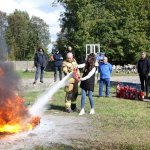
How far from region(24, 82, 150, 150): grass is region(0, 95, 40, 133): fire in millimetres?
1515

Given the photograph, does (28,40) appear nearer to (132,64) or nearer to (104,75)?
(132,64)

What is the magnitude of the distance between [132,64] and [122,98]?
4023cm

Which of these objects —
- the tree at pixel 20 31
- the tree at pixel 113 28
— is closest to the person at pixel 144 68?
the tree at pixel 113 28

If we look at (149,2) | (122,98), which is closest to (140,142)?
(122,98)

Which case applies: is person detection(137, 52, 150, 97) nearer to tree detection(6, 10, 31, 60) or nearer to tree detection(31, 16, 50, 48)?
tree detection(6, 10, 31, 60)

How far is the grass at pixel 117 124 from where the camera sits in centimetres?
936

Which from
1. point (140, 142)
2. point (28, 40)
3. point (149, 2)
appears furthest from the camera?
point (28, 40)

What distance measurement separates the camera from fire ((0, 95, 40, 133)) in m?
10.0

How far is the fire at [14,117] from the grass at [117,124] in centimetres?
151

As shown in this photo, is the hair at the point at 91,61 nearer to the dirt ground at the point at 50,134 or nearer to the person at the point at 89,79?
the person at the point at 89,79

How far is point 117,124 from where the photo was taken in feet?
39.0

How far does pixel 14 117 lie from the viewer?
10312 millimetres

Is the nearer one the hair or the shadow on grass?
the hair

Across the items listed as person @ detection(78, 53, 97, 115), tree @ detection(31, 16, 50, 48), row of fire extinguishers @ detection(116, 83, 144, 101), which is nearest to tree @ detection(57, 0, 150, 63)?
tree @ detection(31, 16, 50, 48)
